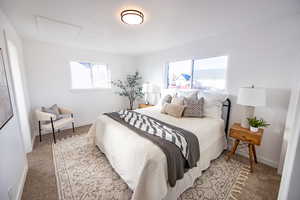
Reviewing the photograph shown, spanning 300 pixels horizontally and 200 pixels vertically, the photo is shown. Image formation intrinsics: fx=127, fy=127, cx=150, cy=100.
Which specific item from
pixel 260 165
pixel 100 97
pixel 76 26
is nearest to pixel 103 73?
pixel 100 97

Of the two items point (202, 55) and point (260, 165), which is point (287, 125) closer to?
point (260, 165)

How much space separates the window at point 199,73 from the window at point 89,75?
2155 mm

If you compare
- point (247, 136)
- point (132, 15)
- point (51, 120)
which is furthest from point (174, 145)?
point (51, 120)

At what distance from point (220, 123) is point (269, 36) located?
1.54 metres

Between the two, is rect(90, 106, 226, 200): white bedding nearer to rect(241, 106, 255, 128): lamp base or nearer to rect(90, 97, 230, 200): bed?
rect(90, 97, 230, 200): bed

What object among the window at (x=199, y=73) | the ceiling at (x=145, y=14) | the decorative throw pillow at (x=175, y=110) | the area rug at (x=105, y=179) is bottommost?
the area rug at (x=105, y=179)

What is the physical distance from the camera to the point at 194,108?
237cm

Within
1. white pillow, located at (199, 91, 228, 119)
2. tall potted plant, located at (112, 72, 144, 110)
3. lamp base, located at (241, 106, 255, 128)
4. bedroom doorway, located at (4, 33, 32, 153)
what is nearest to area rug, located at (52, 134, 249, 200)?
bedroom doorway, located at (4, 33, 32, 153)

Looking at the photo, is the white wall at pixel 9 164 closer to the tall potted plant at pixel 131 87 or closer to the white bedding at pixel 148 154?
the white bedding at pixel 148 154

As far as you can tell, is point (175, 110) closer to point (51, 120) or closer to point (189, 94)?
point (189, 94)

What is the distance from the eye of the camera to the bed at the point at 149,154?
123 centimetres

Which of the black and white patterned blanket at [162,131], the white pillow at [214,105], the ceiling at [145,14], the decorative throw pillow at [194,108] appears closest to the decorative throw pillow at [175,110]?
the decorative throw pillow at [194,108]

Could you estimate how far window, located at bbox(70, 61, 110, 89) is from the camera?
3658 millimetres

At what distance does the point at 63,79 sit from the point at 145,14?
9.42ft
